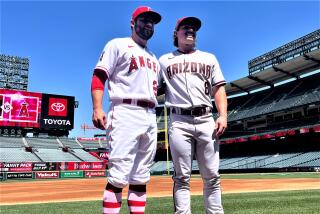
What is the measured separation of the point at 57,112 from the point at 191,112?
39298 mm

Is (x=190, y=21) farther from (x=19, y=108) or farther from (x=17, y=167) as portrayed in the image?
(x=19, y=108)

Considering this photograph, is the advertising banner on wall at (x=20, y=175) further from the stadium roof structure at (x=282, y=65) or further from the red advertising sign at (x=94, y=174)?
the stadium roof structure at (x=282, y=65)

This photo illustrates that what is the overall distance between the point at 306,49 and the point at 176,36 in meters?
35.2

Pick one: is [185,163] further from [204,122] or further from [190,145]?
[204,122]

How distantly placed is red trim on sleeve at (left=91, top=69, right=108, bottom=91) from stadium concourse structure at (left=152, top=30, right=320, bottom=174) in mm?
26590

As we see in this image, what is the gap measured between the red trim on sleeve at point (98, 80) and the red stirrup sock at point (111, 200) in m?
0.90

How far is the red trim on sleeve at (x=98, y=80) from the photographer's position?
128 inches

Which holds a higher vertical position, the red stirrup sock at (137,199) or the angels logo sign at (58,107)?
the angels logo sign at (58,107)

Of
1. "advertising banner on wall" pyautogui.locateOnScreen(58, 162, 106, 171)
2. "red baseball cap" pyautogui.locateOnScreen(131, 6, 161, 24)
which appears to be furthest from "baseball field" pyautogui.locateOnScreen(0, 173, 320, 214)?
"advertising banner on wall" pyautogui.locateOnScreen(58, 162, 106, 171)

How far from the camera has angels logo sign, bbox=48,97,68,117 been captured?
4028cm

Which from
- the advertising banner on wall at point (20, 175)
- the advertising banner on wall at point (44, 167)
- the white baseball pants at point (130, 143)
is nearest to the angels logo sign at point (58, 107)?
the advertising banner on wall at point (44, 167)

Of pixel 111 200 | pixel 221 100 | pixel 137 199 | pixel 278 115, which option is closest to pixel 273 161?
→ pixel 278 115

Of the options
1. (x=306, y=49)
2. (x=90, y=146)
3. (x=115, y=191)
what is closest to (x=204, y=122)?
(x=115, y=191)

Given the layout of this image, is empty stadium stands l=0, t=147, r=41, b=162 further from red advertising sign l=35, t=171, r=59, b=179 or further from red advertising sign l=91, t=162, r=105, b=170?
red advertising sign l=91, t=162, r=105, b=170
